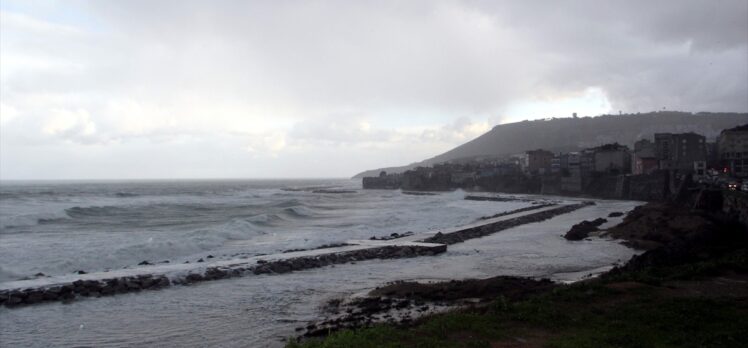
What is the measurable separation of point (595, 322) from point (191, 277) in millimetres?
13007

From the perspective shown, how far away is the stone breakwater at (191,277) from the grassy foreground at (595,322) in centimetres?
903

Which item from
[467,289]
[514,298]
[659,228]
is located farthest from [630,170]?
[514,298]

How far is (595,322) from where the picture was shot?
9.47 meters

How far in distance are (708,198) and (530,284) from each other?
28.5m

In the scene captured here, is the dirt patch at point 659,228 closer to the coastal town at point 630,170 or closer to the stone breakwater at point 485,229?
the stone breakwater at point 485,229

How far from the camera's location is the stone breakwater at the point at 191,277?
15.1 m

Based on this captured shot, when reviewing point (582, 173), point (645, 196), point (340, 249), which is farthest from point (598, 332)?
point (582, 173)

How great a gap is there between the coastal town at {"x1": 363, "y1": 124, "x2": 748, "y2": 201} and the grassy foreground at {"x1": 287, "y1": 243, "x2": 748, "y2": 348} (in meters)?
31.4

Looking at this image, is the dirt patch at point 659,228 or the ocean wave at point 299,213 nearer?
the dirt patch at point 659,228

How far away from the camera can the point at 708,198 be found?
36375 millimetres

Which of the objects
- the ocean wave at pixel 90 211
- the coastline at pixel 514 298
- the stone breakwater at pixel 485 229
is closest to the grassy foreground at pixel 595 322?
the coastline at pixel 514 298

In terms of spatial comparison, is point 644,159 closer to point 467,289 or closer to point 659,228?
point 659,228

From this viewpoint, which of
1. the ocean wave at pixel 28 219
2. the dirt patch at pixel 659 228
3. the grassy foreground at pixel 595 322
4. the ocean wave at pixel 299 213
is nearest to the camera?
the grassy foreground at pixel 595 322

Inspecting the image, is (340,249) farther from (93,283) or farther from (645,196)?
(645,196)
